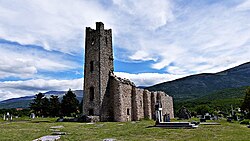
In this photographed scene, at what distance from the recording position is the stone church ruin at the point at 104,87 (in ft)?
102

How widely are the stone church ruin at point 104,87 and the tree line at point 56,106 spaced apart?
A: 27.3m

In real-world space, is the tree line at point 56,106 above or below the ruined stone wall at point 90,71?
below

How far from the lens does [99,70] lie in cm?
3195

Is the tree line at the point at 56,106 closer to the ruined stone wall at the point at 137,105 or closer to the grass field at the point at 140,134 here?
the ruined stone wall at the point at 137,105

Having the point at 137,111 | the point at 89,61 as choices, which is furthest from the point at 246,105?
the point at 89,61

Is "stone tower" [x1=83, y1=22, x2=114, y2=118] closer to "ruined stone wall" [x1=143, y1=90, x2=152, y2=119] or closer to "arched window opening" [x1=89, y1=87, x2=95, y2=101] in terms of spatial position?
"arched window opening" [x1=89, y1=87, x2=95, y2=101]

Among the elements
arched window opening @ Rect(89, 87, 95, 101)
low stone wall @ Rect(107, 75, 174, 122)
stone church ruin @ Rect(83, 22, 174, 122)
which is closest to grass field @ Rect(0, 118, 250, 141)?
low stone wall @ Rect(107, 75, 174, 122)

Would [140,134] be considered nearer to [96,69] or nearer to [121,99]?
[121,99]

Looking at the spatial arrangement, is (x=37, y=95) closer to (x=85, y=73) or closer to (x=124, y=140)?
(x=85, y=73)

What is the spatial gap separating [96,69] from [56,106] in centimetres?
3459

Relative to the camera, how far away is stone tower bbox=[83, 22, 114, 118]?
3142cm

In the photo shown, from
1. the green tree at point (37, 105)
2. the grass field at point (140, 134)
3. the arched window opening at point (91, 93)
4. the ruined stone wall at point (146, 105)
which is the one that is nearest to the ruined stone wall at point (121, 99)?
the arched window opening at point (91, 93)

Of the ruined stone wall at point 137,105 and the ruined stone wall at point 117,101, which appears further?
the ruined stone wall at point 137,105

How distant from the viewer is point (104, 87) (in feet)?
105
